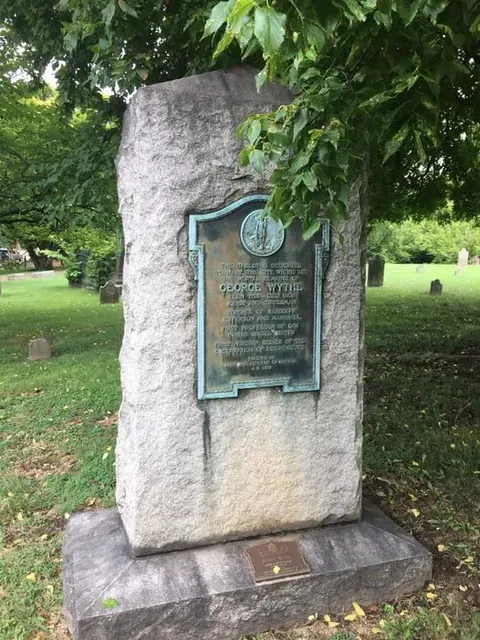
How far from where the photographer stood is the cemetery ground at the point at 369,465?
309 cm

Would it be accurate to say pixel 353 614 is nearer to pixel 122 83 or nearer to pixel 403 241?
pixel 122 83

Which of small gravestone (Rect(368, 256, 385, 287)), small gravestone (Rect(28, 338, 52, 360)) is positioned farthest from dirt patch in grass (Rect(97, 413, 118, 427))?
small gravestone (Rect(368, 256, 385, 287))

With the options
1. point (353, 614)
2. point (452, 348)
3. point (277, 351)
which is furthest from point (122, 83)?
point (452, 348)

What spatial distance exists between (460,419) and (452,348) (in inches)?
139

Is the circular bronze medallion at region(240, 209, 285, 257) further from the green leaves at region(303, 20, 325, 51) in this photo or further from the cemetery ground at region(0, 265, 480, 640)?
the cemetery ground at region(0, 265, 480, 640)

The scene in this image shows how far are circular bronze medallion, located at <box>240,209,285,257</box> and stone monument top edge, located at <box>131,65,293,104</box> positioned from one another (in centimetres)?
64

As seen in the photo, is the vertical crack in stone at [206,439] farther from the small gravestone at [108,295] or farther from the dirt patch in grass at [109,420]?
the small gravestone at [108,295]

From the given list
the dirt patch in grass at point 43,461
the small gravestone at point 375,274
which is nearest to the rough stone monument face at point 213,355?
the dirt patch in grass at point 43,461

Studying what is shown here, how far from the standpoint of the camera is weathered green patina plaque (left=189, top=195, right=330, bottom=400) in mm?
3043

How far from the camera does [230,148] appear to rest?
2998 millimetres

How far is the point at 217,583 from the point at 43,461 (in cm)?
267

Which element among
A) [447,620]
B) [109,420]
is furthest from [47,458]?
[447,620]

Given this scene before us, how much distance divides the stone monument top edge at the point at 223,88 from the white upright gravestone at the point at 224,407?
0.5 inches

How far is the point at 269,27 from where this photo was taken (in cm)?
143
